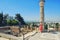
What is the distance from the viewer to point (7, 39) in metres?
11.0

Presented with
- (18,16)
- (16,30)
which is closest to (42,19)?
(16,30)

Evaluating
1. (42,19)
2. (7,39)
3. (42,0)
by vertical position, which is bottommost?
(7,39)

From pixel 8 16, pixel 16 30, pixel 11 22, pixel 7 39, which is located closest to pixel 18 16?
pixel 8 16

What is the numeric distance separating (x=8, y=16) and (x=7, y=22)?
27.2ft

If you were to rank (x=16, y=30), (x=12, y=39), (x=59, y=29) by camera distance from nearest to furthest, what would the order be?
(x=12, y=39) → (x=59, y=29) → (x=16, y=30)

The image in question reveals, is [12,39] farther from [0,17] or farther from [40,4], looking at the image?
[0,17]

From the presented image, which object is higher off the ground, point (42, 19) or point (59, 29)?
point (42, 19)

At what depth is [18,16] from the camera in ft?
147

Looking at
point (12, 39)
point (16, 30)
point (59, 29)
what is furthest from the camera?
point (16, 30)

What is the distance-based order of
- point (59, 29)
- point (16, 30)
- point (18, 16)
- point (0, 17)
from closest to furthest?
point (59, 29) < point (16, 30) < point (0, 17) < point (18, 16)

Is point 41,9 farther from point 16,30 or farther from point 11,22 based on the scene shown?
point 11,22

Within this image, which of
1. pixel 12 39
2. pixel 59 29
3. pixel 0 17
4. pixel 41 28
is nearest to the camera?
pixel 12 39

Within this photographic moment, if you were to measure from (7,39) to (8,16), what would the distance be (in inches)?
1424

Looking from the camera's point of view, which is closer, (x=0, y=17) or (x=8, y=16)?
(x=0, y=17)
